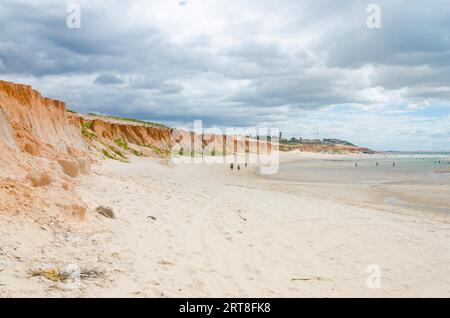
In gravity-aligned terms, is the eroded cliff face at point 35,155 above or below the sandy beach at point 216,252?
above

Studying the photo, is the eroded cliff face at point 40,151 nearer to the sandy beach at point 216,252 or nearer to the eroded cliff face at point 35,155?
the eroded cliff face at point 35,155

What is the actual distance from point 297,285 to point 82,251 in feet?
12.1

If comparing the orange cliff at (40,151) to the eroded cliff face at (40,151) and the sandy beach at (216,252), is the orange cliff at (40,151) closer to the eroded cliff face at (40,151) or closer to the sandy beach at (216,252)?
the eroded cliff face at (40,151)

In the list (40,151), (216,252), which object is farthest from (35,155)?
(216,252)

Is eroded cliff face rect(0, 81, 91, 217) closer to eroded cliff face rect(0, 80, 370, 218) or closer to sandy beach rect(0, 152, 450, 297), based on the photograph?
eroded cliff face rect(0, 80, 370, 218)

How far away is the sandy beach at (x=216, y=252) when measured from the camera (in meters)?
5.45

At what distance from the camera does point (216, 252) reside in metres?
7.40

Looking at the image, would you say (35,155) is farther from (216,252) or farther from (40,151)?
(216,252)

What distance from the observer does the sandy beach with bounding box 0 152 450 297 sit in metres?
5.45

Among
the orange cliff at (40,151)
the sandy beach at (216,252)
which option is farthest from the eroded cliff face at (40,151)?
the sandy beach at (216,252)

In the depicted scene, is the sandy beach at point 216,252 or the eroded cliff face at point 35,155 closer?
the sandy beach at point 216,252

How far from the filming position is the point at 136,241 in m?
7.36
